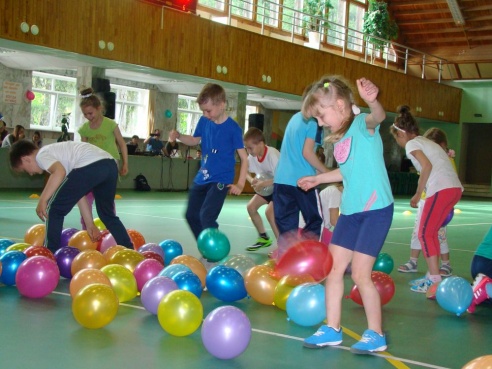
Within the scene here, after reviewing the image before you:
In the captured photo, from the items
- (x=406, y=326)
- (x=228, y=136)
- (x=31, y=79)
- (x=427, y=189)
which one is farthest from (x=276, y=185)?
(x=31, y=79)

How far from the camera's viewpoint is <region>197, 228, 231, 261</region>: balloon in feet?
20.1

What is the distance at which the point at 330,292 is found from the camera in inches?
152

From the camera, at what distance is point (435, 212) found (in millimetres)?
6086

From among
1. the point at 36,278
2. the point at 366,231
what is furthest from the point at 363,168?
the point at 36,278

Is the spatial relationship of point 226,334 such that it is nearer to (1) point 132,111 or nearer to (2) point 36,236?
(2) point 36,236

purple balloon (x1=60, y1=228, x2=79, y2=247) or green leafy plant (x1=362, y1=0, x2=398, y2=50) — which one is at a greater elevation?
green leafy plant (x1=362, y1=0, x2=398, y2=50)

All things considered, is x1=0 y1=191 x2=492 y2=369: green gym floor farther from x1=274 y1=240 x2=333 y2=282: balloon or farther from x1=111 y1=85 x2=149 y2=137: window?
x1=111 y1=85 x2=149 y2=137: window

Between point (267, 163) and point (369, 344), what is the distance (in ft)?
13.8

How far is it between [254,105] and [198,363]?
76.4 ft

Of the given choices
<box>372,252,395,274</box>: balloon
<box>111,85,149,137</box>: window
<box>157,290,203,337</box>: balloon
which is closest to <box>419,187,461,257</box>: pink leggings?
<box>372,252,395,274</box>: balloon

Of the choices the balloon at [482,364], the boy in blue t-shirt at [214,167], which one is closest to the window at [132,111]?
the boy in blue t-shirt at [214,167]

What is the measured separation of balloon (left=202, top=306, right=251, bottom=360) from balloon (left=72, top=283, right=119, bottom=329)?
0.71 metres

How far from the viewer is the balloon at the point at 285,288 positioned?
4.56 m

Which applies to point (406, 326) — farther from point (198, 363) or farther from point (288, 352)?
point (198, 363)
